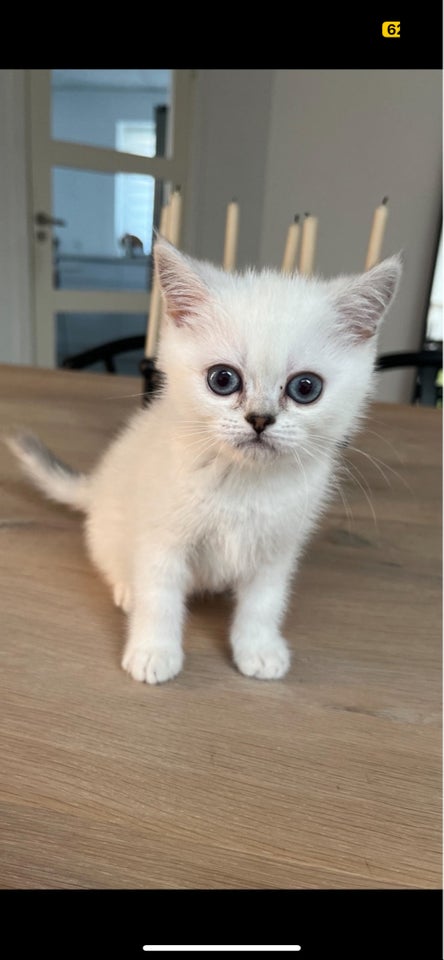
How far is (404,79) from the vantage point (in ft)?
8.41

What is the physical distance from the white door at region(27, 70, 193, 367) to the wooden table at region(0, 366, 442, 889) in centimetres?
206

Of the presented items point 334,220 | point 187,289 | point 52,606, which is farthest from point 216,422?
point 334,220

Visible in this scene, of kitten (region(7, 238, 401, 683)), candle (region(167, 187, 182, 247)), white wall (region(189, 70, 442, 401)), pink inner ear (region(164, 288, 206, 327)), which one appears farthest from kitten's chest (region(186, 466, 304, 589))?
white wall (region(189, 70, 442, 401))

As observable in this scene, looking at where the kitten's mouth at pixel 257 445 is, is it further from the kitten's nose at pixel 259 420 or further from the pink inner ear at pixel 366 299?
the pink inner ear at pixel 366 299

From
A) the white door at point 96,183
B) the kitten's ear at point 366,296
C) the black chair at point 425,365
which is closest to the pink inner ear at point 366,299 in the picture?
the kitten's ear at point 366,296

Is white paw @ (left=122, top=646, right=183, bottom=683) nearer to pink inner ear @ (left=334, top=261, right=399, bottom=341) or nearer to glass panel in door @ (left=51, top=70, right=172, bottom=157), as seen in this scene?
pink inner ear @ (left=334, top=261, right=399, bottom=341)

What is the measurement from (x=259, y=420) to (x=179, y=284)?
135mm

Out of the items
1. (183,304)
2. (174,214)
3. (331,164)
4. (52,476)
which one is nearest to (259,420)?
(183,304)

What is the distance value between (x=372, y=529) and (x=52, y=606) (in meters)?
0.40

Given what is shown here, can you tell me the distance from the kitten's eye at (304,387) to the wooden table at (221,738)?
0.23m

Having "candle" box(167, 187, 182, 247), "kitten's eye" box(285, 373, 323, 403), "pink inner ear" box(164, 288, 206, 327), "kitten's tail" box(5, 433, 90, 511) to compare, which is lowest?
"kitten's tail" box(5, 433, 90, 511)

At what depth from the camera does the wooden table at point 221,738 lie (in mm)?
372

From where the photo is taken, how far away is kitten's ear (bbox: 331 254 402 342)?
49 centimetres
